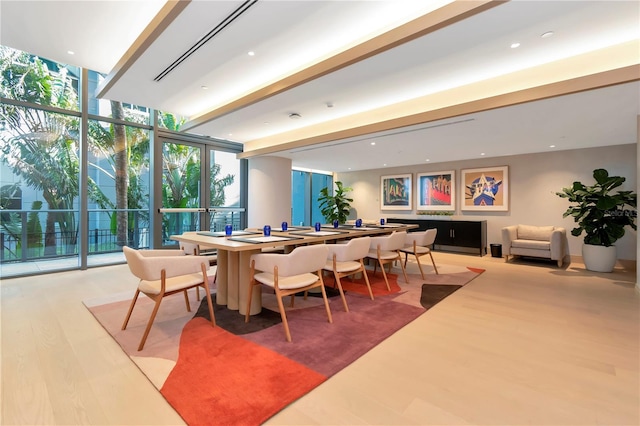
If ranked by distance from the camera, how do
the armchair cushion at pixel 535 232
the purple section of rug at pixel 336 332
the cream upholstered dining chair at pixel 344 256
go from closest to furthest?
the purple section of rug at pixel 336 332
the cream upholstered dining chair at pixel 344 256
the armchair cushion at pixel 535 232

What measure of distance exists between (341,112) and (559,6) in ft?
10.2

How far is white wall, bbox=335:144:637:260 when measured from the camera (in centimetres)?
Answer: 573

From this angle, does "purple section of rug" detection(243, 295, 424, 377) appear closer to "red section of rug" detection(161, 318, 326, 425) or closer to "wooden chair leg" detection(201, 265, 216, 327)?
"red section of rug" detection(161, 318, 326, 425)

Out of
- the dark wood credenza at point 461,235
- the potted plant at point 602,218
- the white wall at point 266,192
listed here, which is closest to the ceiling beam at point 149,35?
the white wall at point 266,192

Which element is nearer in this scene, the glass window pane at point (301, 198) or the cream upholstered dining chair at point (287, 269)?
the cream upholstered dining chair at point (287, 269)

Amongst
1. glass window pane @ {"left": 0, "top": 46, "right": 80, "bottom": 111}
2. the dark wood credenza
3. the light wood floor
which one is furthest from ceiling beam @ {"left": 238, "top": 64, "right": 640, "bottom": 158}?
the dark wood credenza

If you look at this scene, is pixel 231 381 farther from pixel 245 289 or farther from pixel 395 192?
pixel 395 192

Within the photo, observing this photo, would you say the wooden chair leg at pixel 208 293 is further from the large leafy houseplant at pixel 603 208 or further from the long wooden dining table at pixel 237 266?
the large leafy houseplant at pixel 603 208

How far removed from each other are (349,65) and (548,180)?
5.99 metres

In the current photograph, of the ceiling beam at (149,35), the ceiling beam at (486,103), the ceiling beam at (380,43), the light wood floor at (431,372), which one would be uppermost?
the ceiling beam at (149,35)

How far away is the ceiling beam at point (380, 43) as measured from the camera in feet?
7.35

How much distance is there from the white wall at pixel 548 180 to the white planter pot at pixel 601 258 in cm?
93

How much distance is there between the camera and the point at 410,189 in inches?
342

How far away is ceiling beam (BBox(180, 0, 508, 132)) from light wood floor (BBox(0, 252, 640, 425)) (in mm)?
2649
